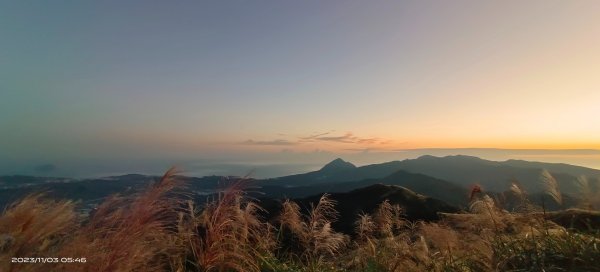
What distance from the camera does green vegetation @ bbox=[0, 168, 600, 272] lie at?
4113 millimetres

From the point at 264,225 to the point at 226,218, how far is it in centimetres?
227

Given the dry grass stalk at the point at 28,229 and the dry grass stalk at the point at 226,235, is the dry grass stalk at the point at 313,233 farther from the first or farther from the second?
the dry grass stalk at the point at 28,229

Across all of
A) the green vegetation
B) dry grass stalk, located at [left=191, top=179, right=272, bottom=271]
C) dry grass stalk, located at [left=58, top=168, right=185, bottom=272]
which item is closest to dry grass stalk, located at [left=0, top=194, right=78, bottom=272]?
the green vegetation

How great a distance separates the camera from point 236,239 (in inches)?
264

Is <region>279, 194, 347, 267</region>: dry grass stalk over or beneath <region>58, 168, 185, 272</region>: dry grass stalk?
beneath

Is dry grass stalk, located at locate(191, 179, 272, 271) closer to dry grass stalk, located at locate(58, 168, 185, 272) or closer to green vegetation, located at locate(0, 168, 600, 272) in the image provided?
green vegetation, located at locate(0, 168, 600, 272)

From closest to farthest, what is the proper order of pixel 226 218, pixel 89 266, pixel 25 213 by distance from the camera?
pixel 89 266
pixel 25 213
pixel 226 218

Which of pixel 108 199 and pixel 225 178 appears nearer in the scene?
pixel 108 199

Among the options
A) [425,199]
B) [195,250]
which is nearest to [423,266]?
[195,250]

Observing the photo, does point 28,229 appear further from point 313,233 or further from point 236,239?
point 313,233

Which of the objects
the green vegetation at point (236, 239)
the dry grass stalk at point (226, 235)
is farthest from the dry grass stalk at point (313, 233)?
the dry grass stalk at point (226, 235)

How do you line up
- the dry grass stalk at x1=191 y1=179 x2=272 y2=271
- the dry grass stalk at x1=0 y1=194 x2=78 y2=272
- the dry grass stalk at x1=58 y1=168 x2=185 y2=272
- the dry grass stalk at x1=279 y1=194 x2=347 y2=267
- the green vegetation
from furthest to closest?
the dry grass stalk at x1=279 y1=194 x2=347 y2=267, the dry grass stalk at x1=191 y1=179 x2=272 y2=271, the green vegetation, the dry grass stalk at x1=58 y1=168 x2=185 y2=272, the dry grass stalk at x1=0 y1=194 x2=78 y2=272

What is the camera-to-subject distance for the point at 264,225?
866cm

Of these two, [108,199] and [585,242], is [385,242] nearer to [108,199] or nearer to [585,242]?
[585,242]
